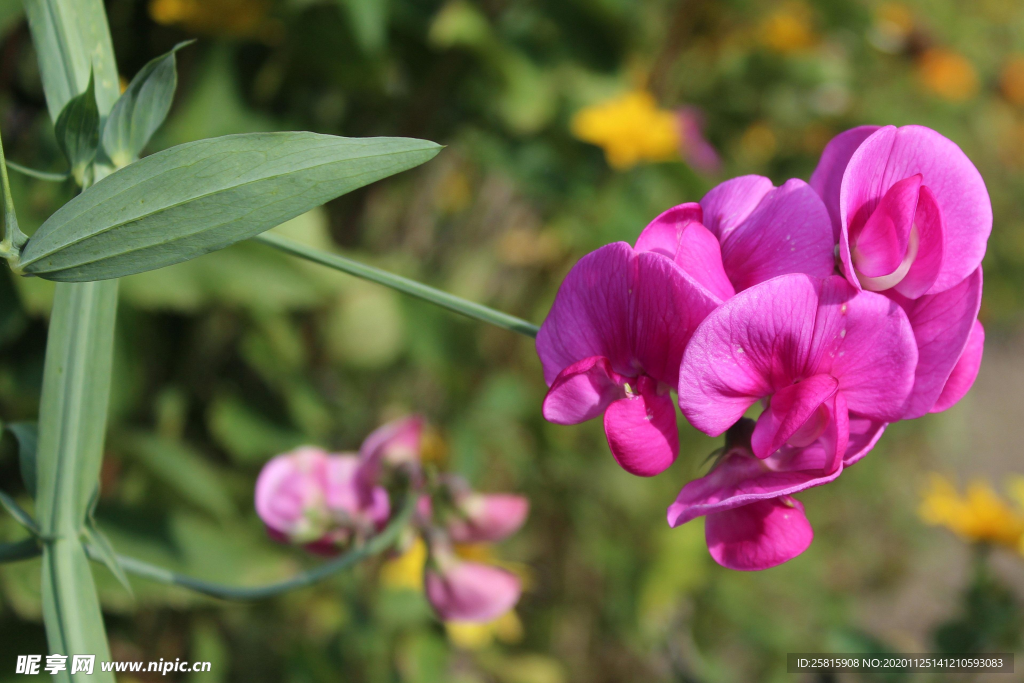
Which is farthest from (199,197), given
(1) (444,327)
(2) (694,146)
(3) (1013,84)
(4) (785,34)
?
(3) (1013,84)

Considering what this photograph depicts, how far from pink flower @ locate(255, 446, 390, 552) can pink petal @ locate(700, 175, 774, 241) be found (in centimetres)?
33

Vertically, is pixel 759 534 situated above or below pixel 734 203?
below

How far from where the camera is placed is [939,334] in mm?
321

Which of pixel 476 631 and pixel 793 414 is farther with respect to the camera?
pixel 476 631

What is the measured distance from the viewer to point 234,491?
0.94 m

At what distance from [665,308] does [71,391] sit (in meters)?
0.26

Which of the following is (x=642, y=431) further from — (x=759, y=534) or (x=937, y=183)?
(x=937, y=183)

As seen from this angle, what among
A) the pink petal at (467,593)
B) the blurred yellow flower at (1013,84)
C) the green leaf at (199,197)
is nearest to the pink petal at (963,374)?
the green leaf at (199,197)

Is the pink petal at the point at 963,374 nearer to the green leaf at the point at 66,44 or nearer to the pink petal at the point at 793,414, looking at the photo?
the pink petal at the point at 793,414

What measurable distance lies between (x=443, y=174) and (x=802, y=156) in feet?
2.41

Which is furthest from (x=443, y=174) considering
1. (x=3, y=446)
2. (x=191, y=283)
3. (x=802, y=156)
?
(x=802, y=156)

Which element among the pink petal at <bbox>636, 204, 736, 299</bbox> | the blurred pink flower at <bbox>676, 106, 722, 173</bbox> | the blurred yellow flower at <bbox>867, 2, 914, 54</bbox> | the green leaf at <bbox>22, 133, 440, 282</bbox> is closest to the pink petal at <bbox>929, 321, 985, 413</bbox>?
the pink petal at <bbox>636, 204, 736, 299</bbox>

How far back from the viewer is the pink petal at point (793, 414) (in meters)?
0.30

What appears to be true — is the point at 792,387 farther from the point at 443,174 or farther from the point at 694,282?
the point at 443,174
